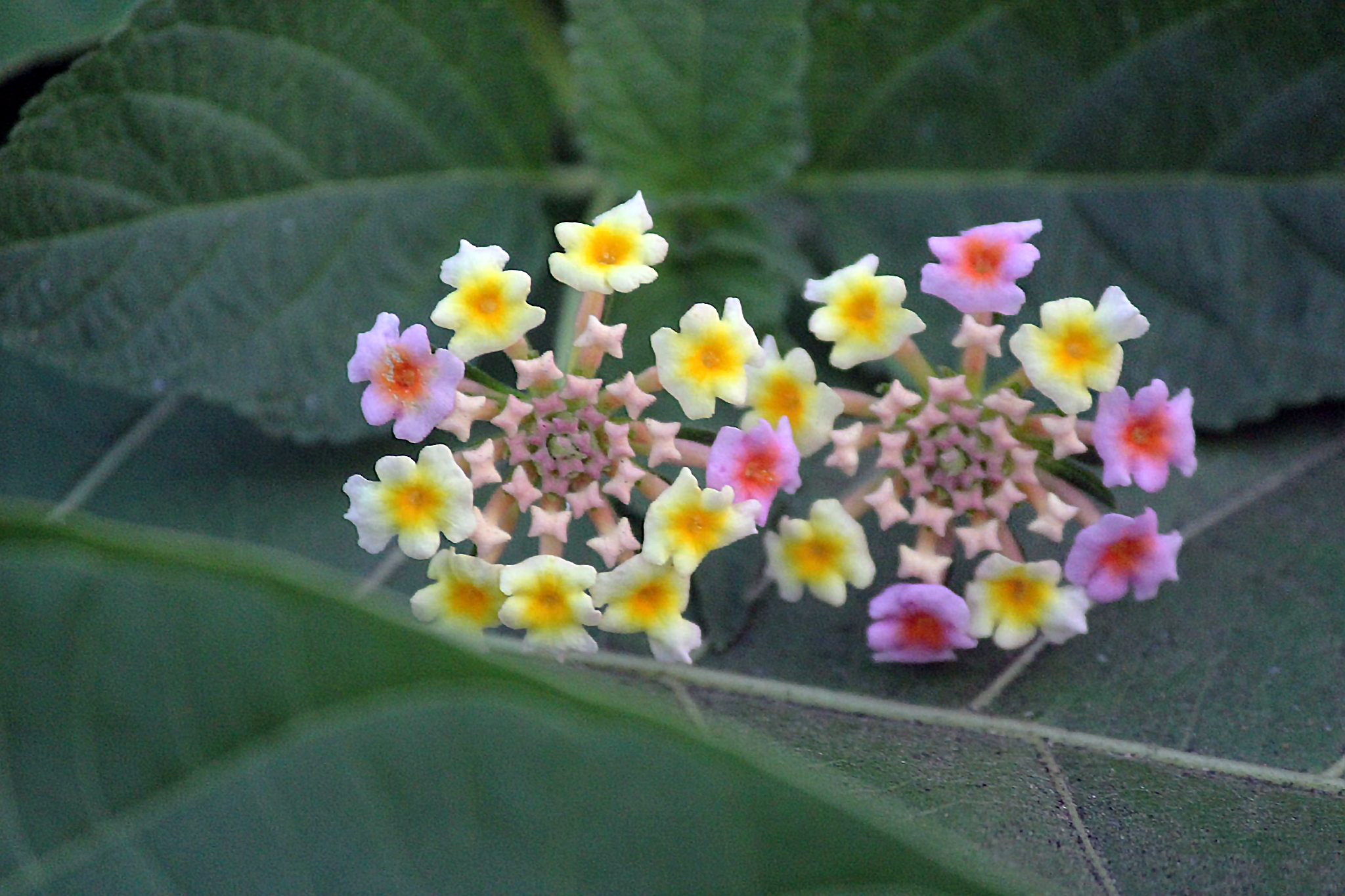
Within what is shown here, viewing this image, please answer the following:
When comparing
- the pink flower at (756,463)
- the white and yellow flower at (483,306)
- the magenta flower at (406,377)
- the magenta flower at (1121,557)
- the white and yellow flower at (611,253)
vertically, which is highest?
the white and yellow flower at (611,253)

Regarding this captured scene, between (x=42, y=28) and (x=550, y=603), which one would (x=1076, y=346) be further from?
(x=42, y=28)

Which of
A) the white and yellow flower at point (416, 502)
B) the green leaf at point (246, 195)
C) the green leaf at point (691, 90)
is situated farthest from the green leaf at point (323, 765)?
the green leaf at point (691, 90)

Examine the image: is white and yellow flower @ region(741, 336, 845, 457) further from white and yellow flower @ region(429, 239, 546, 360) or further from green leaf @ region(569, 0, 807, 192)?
green leaf @ region(569, 0, 807, 192)

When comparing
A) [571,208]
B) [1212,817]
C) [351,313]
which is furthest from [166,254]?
[1212,817]

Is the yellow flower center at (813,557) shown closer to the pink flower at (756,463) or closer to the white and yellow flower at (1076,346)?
the pink flower at (756,463)

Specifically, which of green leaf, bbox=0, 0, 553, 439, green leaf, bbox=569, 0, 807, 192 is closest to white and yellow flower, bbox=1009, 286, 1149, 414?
green leaf, bbox=569, 0, 807, 192

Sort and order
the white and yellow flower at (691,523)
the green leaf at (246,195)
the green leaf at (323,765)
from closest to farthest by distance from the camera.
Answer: the green leaf at (323,765) → the white and yellow flower at (691,523) → the green leaf at (246,195)

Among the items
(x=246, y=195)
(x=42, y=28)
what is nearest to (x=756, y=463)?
(x=246, y=195)

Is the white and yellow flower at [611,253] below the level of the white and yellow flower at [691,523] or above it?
above
